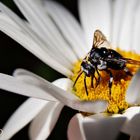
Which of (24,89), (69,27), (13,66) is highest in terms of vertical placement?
(24,89)

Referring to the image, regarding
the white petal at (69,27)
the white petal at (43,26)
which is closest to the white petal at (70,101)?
the white petal at (43,26)

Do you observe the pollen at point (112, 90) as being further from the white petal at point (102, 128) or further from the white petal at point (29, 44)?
the white petal at point (102, 128)

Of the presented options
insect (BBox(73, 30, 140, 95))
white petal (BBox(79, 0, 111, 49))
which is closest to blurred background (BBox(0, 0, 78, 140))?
white petal (BBox(79, 0, 111, 49))

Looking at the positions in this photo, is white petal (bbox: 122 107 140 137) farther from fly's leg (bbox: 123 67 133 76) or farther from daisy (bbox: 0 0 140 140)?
fly's leg (bbox: 123 67 133 76)

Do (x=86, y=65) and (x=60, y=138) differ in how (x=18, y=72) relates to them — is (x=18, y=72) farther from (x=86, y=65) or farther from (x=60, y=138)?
(x=60, y=138)

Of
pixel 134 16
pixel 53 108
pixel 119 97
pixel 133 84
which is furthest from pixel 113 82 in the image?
pixel 134 16

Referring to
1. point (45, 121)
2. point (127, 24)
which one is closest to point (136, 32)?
point (127, 24)

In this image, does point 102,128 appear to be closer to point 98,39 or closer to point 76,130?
point 76,130
